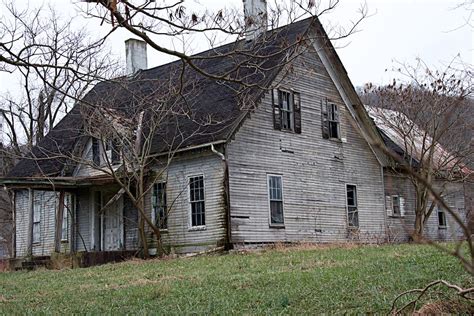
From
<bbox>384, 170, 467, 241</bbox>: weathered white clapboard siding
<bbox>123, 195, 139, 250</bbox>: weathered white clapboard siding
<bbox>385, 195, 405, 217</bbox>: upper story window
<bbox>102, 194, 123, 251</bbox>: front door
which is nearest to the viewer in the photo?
<bbox>123, 195, 139, 250</bbox>: weathered white clapboard siding

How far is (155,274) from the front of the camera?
1335cm

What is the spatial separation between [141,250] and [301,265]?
8.62m

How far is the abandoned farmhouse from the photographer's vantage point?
62.5ft

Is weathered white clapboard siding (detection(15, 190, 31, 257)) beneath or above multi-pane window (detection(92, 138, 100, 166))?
beneath

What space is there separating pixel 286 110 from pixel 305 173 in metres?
2.19

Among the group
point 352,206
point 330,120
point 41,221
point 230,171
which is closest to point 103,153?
point 230,171

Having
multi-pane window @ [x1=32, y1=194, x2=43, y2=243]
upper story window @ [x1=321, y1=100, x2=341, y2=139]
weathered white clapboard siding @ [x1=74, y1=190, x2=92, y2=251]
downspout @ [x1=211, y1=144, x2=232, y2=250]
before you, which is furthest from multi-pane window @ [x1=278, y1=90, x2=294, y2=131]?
multi-pane window @ [x1=32, y1=194, x2=43, y2=243]

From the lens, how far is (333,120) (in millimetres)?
22953

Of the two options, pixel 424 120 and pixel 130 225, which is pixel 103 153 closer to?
pixel 130 225

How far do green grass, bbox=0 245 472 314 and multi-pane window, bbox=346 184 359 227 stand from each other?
27.1 ft

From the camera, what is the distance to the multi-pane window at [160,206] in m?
20.3

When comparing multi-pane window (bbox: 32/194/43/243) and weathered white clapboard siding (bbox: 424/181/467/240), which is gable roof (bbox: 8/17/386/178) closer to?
multi-pane window (bbox: 32/194/43/243)

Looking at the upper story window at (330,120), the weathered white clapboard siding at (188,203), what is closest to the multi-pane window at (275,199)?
the weathered white clapboard siding at (188,203)

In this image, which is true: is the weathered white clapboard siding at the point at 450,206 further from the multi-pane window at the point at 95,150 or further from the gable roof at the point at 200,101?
the multi-pane window at the point at 95,150
